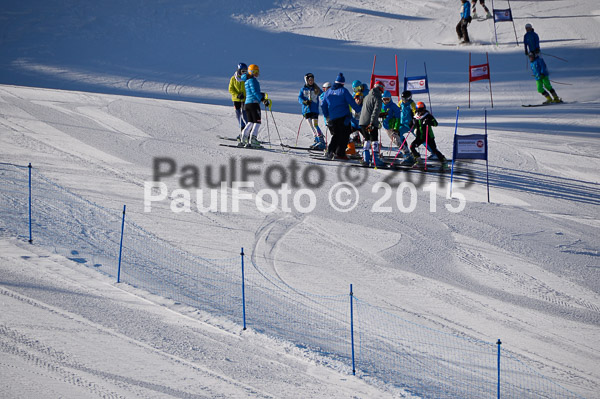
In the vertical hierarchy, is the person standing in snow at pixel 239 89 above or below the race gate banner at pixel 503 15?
below

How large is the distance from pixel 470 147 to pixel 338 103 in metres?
Result: 3.02

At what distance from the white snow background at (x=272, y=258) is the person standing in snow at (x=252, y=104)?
1.53ft

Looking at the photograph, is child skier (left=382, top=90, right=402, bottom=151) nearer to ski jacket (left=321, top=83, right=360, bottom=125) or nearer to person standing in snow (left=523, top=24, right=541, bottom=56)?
ski jacket (left=321, top=83, right=360, bottom=125)

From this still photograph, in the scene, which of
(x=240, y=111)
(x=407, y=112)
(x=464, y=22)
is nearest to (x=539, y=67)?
(x=407, y=112)

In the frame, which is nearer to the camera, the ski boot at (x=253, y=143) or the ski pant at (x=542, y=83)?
the ski boot at (x=253, y=143)

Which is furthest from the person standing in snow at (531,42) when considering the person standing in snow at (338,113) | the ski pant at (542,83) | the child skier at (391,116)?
the person standing in snow at (338,113)

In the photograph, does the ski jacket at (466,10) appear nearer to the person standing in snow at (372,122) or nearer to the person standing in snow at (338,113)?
the person standing in snow at (338,113)

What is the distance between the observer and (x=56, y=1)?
1212 inches

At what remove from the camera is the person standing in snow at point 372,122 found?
1245 cm

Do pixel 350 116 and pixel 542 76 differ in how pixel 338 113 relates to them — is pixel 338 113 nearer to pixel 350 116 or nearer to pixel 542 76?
pixel 350 116

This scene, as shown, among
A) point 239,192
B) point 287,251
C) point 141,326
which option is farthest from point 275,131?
point 141,326

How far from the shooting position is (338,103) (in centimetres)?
1305

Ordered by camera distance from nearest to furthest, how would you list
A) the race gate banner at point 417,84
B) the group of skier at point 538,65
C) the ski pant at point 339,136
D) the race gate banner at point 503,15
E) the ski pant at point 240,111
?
the ski pant at point 339,136 → the ski pant at point 240,111 → the race gate banner at point 417,84 → the group of skier at point 538,65 → the race gate banner at point 503,15

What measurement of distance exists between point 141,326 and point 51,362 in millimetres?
1105
